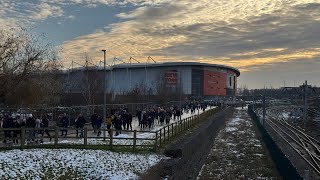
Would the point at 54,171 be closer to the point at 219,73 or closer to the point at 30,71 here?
the point at 30,71

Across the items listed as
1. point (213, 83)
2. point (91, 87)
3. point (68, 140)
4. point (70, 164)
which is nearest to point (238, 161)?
point (68, 140)

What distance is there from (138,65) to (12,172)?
427 ft

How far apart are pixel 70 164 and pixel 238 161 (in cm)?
1459

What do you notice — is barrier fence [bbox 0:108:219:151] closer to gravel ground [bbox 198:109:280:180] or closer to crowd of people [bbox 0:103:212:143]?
crowd of people [bbox 0:103:212:143]

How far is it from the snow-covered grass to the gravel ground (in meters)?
5.88

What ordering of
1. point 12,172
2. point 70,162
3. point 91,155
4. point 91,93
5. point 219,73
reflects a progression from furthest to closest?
point 219,73, point 91,93, point 91,155, point 70,162, point 12,172

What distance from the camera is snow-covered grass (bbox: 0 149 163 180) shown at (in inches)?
617

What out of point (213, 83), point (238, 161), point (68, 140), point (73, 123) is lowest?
point (238, 161)

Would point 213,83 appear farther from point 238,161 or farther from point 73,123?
point 238,161

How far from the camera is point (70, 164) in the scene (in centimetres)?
1738

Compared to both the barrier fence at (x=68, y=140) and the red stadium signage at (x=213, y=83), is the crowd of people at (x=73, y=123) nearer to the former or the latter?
the barrier fence at (x=68, y=140)

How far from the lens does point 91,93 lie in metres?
63.1

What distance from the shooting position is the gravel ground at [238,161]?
2386cm

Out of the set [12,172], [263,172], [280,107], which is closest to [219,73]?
[280,107]
